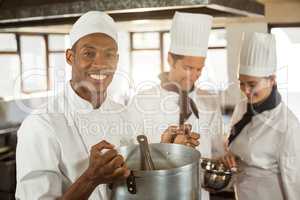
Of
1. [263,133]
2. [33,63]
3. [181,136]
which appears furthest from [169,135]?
[33,63]

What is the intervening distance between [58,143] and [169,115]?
28 centimetres

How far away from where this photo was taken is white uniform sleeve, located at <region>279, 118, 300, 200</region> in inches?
33.4

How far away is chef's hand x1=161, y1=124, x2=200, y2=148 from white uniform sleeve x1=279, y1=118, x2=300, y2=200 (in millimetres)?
216

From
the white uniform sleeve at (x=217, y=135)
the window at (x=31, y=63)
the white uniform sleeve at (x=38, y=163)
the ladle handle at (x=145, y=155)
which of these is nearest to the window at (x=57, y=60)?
the window at (x=31, y=63)

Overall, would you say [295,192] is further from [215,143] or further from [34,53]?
[34,53]

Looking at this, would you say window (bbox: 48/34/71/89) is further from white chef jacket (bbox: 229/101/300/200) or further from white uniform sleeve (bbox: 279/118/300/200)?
white uniform sleeve (bbox: 279/118/300/200)

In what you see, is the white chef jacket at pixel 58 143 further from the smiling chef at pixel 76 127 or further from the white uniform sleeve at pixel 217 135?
the white uniform sleeve at pixel 217 135

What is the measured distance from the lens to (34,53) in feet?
2.82

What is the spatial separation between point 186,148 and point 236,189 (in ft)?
0.91

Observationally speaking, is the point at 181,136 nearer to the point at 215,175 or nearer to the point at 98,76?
the point at 215,175

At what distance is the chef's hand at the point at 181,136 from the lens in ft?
2.72

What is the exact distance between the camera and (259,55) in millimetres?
856

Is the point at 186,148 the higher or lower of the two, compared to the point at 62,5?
lower

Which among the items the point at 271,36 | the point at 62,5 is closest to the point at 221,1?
the point at 271,36
